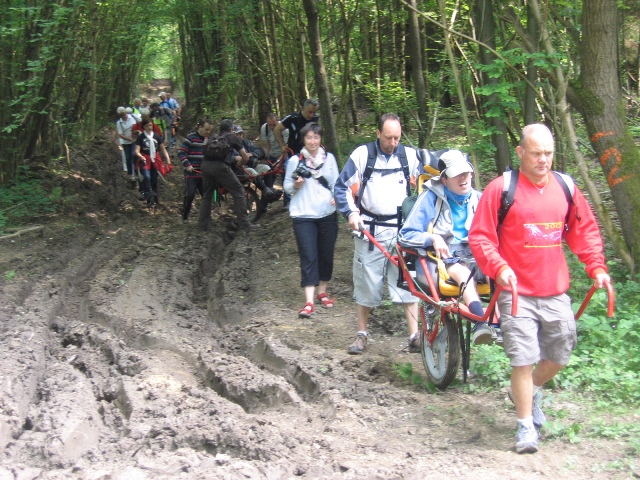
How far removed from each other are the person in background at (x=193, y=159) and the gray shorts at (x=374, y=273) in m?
8.14

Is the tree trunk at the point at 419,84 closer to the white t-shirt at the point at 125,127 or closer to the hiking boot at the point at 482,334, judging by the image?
the hiking boot at the point at 482,334

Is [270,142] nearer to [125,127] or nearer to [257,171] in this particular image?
[257,171]

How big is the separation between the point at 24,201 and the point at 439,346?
11.3m

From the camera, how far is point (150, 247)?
12109 millimetres

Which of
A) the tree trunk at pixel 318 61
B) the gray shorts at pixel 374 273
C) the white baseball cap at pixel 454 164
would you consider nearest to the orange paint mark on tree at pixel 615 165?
the gray shorts at pixel 374 273

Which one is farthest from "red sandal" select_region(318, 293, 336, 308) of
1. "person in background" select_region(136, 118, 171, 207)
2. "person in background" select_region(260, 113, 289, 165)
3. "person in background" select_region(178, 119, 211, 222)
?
"person in background" select_region(136, 118, 171, 207)

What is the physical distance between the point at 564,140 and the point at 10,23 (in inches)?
376

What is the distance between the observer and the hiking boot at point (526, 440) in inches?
177

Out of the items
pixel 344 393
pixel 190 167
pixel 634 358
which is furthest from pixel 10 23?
pixel 634 358

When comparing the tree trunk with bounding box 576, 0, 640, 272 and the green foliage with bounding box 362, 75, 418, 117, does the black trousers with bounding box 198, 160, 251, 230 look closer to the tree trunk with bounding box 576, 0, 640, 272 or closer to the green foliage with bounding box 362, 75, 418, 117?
the green foliage with bounding box 362, 75, 418, 117

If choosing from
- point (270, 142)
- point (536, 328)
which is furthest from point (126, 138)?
point (536, 328)

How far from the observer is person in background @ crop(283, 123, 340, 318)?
798 cm

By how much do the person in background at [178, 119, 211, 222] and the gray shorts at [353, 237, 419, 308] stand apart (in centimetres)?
814

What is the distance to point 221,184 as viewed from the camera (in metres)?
13.2
